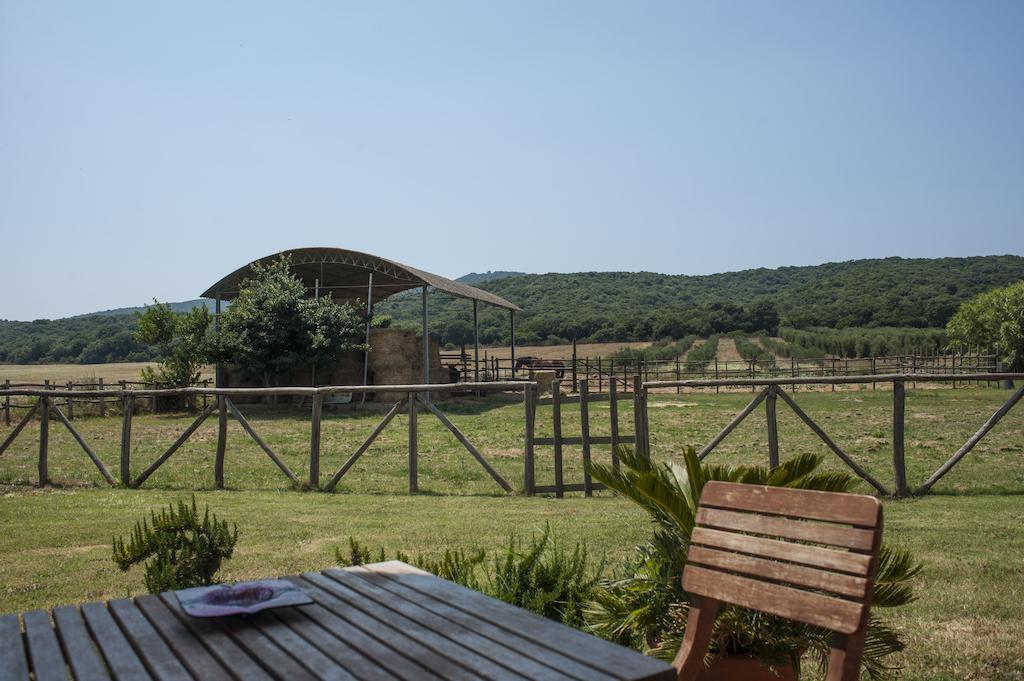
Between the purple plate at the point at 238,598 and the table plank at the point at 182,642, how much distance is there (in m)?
0.05

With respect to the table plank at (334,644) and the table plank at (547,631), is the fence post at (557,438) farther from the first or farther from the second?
the table plank at (334,644)

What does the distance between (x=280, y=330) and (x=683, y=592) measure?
76.4ft

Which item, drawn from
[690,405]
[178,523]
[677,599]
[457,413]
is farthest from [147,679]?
[690,405]

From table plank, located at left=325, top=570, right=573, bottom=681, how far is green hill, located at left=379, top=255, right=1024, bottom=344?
200ft

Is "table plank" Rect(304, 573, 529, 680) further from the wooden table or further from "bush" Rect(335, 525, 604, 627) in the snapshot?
"bush" Rect(335, 525, 604, 627)

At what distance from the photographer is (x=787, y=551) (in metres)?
2.70

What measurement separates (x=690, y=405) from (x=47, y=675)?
→ 25.4 meters

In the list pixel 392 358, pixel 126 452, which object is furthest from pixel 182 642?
pixel 392 358

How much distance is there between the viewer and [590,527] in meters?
7.51

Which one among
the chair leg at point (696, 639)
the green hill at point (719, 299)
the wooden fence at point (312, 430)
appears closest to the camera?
the chair leg at point (696, 639)

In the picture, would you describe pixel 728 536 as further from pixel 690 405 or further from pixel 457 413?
pixel 690 405

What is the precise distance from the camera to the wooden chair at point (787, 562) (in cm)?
246

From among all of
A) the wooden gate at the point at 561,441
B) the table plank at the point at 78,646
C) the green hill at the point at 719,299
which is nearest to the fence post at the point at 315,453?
the wooden gate at the point at 561,441

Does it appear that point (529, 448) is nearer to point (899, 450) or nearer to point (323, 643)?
point (899, 450)
